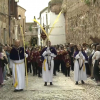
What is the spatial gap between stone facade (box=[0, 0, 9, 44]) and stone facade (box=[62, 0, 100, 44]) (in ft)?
24.9

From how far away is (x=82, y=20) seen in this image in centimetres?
3086

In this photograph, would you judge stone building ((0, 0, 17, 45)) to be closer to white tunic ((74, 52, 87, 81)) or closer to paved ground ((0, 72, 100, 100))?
white tunic ((74, 52, 87, 81))

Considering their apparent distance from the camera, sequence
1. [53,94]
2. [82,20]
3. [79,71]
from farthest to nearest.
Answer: [82,20] → [79,71] → [53,94]

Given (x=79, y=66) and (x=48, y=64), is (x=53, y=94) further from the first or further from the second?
(x=79, y=66)

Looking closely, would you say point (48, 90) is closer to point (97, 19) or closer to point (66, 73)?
point (66, 73)

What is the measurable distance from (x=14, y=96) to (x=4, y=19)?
15.5 metres

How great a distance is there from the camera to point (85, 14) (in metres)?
29.5

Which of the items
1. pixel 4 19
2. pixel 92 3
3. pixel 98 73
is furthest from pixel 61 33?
pixel 98 73

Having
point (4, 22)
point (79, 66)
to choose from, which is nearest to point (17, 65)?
point (79, 66)

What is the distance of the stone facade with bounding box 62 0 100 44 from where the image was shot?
25416mm

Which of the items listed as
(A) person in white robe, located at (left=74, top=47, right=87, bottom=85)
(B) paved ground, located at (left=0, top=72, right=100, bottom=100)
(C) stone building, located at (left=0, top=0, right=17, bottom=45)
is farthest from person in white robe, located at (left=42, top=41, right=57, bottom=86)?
(C) stone building, located at (left=0, top=0, right=17, bottom=45)

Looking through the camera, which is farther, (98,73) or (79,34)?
(79,34)

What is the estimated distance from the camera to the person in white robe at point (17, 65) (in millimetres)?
10289

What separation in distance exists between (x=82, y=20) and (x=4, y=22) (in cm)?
1005
